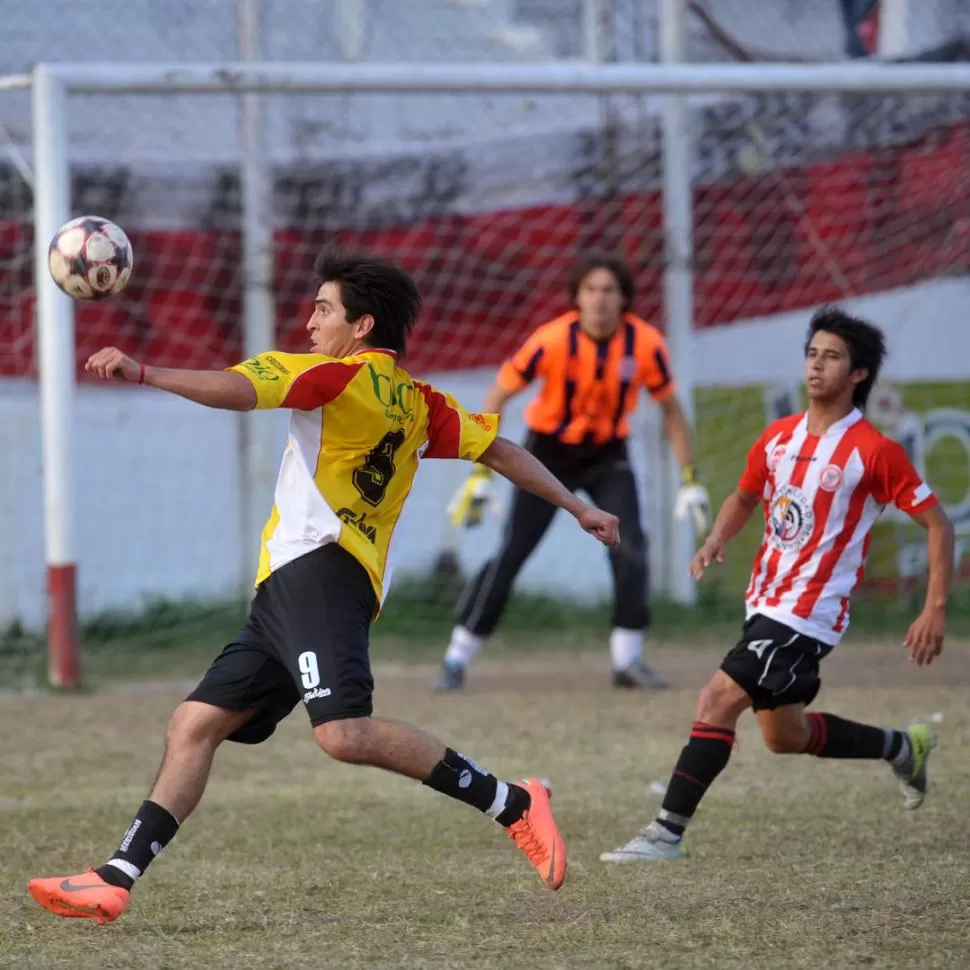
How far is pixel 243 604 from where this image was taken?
411 inches

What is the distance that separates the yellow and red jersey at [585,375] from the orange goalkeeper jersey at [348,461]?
3738mm

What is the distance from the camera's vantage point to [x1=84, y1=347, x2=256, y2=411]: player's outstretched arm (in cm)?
366

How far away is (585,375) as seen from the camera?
808 centimetres

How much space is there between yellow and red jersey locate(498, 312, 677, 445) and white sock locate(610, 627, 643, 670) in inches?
39.3

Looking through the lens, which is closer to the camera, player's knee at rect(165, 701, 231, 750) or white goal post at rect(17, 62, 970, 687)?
player's knee at rect(165, 701, 231, 750)

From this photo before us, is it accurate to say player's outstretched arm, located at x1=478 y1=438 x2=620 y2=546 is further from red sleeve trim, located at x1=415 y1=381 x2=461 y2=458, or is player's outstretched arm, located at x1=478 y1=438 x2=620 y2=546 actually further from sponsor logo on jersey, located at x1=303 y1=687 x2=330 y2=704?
sponsor logo on jersey, located at x1=303 y1=687 x2=330 y2=704

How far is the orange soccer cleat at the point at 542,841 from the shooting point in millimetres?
4203

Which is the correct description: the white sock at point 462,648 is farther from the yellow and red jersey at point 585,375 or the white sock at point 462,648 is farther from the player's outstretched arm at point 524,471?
the player's outstretched arm at point 524,471

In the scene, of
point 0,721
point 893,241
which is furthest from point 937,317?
point 0,721

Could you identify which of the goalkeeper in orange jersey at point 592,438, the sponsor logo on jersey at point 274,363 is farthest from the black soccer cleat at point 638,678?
the sponsor logo on jersey at point 274,363

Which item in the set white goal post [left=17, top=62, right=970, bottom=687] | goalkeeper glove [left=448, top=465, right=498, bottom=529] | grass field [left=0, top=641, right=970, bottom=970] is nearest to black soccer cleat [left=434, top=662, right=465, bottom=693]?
grass field [left=0, top=641, right=970, bottom=970]

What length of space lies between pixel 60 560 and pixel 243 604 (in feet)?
7.35

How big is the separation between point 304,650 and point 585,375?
165 inches

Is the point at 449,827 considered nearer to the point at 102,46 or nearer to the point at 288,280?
the point at 288,280
